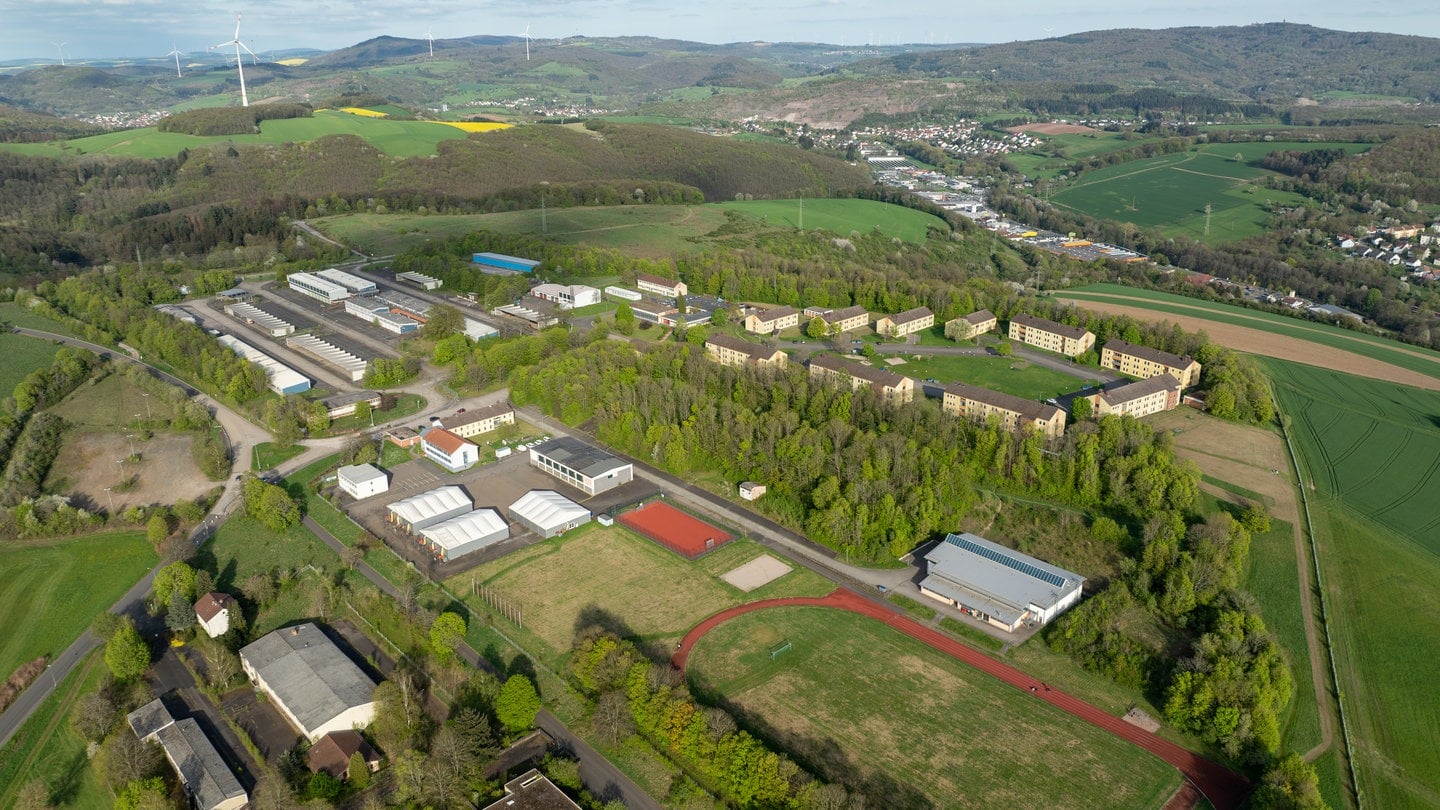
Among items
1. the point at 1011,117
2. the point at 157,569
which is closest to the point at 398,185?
the point at 157,569

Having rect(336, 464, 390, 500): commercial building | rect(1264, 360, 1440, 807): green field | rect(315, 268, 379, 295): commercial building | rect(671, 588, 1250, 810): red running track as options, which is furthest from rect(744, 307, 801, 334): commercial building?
rect(315, 268, 379, 295): commercial building

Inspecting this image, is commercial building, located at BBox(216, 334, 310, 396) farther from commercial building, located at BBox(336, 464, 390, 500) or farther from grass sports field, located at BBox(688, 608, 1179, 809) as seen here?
grass sports field, located at BBox(688, 608, 1179, 809)

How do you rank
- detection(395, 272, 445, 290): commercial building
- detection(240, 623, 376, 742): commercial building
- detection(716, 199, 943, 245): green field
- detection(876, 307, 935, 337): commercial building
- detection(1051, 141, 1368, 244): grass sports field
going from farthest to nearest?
detection(1051, 141, 1368, 244): grass sports field, detection(716, 199, 943, 245): green field, detection(395, 272, 445, 290): commercial building, detection(876, 307, 935, 337): commercial building, detection(240, 623, 376, 742): commercial building

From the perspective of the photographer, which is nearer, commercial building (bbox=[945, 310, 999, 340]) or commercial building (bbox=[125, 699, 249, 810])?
commercial building (bbox=[125, 699, 249, 810])

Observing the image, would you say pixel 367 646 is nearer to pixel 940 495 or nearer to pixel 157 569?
pixel 157 569

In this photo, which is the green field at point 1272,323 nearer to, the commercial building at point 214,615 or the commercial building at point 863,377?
the commercial building at point 863,377
